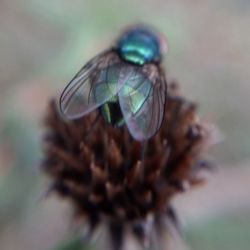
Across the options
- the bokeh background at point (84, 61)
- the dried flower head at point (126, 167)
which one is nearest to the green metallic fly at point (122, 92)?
the dried flower head at point (126, 167)

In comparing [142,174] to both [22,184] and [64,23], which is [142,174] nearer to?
[22,184]

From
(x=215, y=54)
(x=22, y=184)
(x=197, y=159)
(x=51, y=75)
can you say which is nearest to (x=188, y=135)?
(x=197, y=159)

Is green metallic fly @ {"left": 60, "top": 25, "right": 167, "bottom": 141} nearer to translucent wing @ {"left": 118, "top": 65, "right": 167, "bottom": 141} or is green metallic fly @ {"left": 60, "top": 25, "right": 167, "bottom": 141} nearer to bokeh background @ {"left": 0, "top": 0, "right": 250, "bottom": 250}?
translucent wing @ {"left": 118, "top": 65, "right": 167, "bottom": 141}

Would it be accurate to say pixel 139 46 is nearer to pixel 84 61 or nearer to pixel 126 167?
pixel 126 167

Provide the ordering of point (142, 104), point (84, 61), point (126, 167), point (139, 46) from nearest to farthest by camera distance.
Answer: point (142, 104), point (126, 167), point (139, 46), point (84, 61)

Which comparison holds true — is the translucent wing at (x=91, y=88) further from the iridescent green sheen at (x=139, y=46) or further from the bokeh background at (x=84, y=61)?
the bokeh background at (x=84, y=61)

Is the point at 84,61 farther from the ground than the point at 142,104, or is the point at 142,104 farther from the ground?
the point at 84,61

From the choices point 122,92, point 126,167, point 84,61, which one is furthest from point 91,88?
point 84,61

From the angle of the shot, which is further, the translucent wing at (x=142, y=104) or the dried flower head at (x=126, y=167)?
the dried flower head at (x=126, y=167)
